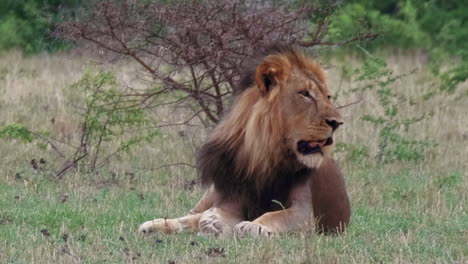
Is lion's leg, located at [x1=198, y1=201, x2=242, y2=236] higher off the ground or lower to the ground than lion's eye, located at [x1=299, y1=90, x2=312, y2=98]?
lower

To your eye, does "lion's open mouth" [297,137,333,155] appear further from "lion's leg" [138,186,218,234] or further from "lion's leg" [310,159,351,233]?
"lion's leg" [138,186,218,234]

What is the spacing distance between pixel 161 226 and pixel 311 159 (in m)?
1.02

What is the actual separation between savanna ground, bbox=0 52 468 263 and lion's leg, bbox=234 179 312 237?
0.10 metres

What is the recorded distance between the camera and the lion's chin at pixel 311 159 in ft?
21.0

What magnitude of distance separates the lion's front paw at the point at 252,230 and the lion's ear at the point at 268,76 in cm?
76

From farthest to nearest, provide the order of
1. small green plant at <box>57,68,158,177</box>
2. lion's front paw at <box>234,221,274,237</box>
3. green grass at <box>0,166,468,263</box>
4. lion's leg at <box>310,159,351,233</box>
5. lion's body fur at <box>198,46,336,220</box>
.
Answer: small green plant at <box>57,68,158,177</box> → lion's leg at <box>310,159,351,233</box> → lion's body fur at <box>198,46,336,220</box> → lion's front paw at <box>234,221,274,237</box> → green grass at <box>0,166,468,263</box>

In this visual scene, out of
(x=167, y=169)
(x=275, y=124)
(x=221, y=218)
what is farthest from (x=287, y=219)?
(x=167, y=169)

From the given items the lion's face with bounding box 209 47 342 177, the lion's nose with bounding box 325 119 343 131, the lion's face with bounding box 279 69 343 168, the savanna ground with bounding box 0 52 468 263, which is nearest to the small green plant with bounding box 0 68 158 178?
the savanna ground with bounding box 0 52 468 263

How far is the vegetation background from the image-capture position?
607 centimetres

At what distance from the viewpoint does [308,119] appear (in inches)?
252

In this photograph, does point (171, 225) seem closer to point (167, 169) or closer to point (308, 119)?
point (308, 119)

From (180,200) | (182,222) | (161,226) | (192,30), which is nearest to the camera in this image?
(161,226)

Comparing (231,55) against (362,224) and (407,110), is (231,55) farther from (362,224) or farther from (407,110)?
(407,110)

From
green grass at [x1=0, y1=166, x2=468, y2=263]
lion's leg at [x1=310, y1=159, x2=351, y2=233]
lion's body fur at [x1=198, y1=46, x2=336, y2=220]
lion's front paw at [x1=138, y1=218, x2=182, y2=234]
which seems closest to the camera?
green grass at [x1=0, y1=166, x2=468, y2=263]
